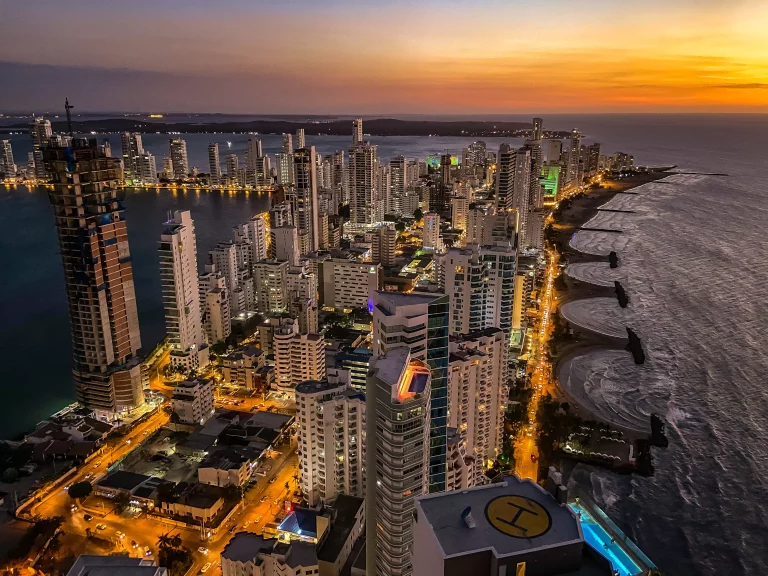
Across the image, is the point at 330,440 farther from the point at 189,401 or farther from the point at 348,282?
the point at 348,282

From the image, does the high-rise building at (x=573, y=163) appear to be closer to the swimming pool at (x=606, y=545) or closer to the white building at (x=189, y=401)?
the white building at (x=189, y=401)

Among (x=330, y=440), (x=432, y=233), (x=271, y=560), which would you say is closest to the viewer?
(x=271, y=560)

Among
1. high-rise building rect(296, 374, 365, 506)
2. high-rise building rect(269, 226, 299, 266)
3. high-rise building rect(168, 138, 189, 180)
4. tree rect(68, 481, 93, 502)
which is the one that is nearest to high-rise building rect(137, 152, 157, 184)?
high-rise building rect(168, 138, 189, 180)

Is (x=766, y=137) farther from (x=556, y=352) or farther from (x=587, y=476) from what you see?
(x=587, y=476)

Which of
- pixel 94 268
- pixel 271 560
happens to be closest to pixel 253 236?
pixel 94 268

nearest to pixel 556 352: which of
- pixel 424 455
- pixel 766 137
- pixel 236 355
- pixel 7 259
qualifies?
pixel 236 355

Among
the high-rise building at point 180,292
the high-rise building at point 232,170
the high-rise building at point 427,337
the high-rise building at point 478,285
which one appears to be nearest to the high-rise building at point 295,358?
the high-rise building at point 180,292

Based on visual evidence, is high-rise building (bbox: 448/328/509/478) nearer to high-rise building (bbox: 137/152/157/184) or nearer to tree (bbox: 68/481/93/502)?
tree (bbox: 68/481/93/502)
